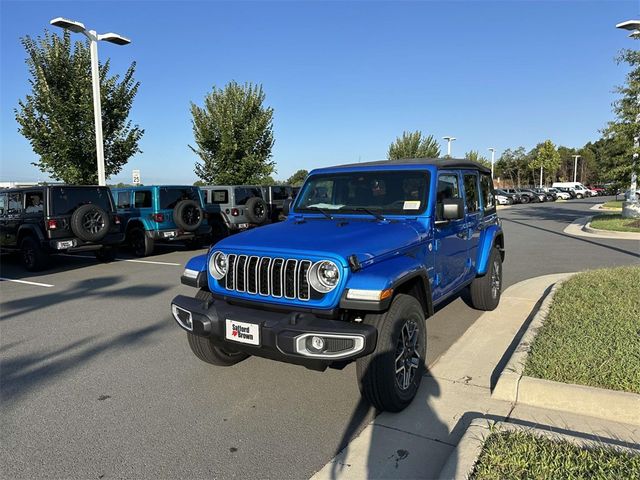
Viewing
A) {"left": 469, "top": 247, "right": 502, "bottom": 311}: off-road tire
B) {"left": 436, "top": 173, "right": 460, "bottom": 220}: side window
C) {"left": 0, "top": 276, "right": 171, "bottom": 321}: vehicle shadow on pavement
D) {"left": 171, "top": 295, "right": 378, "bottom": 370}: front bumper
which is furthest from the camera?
{"left": 0, "top": 276, "right": 171, "bottom": 321}: vehicle shadow on pavement

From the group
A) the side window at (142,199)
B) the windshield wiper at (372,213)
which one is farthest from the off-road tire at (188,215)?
the windshield wiper at (372,213)

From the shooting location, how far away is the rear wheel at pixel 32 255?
10109 millimetres

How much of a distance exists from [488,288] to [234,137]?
1808 cm

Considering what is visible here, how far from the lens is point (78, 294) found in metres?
7.82

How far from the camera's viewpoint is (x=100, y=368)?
4.55 metres

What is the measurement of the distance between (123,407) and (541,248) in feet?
38.6

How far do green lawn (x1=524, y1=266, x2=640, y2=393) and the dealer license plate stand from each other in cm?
221

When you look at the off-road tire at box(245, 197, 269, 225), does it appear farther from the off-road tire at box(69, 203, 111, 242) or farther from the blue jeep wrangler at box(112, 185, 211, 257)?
the off-road tire at box(69, 203, 111, 242)

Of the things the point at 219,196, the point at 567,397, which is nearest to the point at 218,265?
the point at 567,397

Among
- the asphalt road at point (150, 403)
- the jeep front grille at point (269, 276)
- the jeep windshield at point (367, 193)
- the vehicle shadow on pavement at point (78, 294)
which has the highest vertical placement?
the jeep windshield at point (367, 193)

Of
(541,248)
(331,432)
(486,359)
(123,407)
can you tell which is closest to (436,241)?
(486,359)

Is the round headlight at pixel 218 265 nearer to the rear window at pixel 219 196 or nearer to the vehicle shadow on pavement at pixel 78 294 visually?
the vehicle shadow on pavement at pixel 78 294

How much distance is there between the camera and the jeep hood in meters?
3.46

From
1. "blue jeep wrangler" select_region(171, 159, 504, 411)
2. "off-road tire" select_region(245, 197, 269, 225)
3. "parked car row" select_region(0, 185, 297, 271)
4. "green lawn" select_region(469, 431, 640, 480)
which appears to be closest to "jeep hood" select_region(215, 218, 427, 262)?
"blue jeep wrangler" select_region(171, 159, 504, 411)
